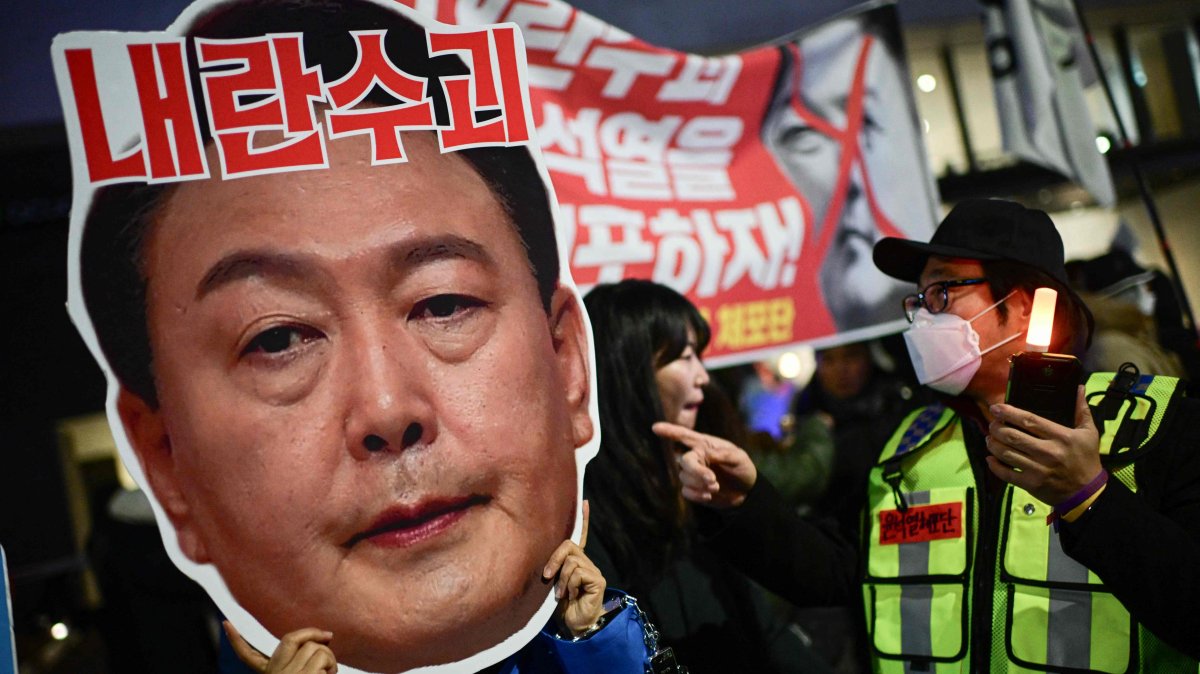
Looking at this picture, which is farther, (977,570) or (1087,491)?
(977,570)

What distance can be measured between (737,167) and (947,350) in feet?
3.73

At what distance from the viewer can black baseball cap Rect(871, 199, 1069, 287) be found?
92.8 inches

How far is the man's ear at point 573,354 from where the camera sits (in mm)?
2322

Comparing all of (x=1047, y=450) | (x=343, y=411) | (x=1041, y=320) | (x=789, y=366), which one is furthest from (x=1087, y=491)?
(x=789, y=366)

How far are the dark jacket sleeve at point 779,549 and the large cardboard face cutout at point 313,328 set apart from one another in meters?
0.48

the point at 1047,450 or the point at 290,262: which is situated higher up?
the point at 290,262

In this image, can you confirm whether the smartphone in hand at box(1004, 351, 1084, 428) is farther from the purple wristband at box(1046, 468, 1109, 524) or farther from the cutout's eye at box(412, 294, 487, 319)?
the cutout's eye at box(412, 294, 487, 319)

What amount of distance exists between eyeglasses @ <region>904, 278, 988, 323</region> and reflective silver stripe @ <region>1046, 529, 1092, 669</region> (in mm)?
546

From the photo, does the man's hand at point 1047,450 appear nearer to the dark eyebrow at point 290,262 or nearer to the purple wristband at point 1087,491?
the purple wristband at point 1087,491

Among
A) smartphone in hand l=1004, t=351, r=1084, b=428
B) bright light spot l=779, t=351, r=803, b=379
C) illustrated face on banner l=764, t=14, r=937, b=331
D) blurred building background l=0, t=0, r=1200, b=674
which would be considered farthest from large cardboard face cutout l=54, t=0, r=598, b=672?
bright light spot l=779, t=351, r=803, b=379

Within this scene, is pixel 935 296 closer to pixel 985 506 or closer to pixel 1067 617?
pixel 985 506

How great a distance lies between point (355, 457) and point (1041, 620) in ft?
4.81

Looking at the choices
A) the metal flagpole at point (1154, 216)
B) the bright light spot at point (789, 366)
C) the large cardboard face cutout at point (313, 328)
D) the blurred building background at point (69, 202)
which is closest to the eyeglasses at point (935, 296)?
the large cardboard face cutout at point (313, 328)

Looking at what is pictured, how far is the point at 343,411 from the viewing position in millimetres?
2021
